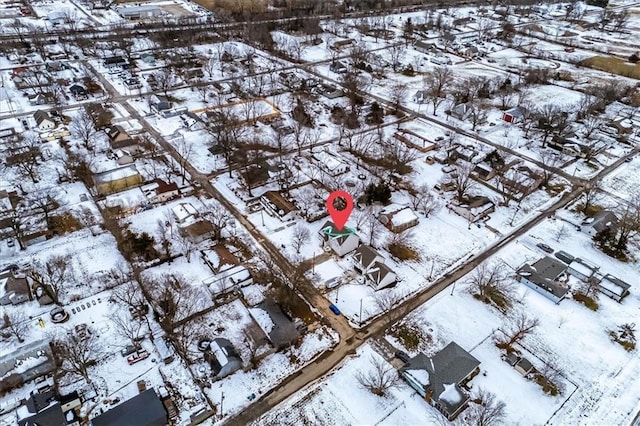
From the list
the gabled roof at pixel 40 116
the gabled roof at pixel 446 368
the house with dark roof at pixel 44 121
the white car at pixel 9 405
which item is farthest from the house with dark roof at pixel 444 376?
the gabled roof at pixel 40 116

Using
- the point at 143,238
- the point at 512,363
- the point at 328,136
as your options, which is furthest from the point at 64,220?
the point at 512,363

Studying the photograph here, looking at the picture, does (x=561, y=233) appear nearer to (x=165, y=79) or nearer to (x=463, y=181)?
(x=463, y=181)

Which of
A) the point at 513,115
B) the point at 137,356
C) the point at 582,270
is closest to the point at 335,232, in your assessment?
the point at 137,356

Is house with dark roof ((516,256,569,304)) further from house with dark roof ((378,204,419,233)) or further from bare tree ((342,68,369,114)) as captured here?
bare tree ((342,68,369,114))

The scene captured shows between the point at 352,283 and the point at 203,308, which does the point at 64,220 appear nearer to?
the point at 203,308

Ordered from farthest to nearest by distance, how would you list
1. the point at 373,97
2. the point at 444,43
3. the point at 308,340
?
the point at 444,43, the point at 373,97, the point at 308,340
